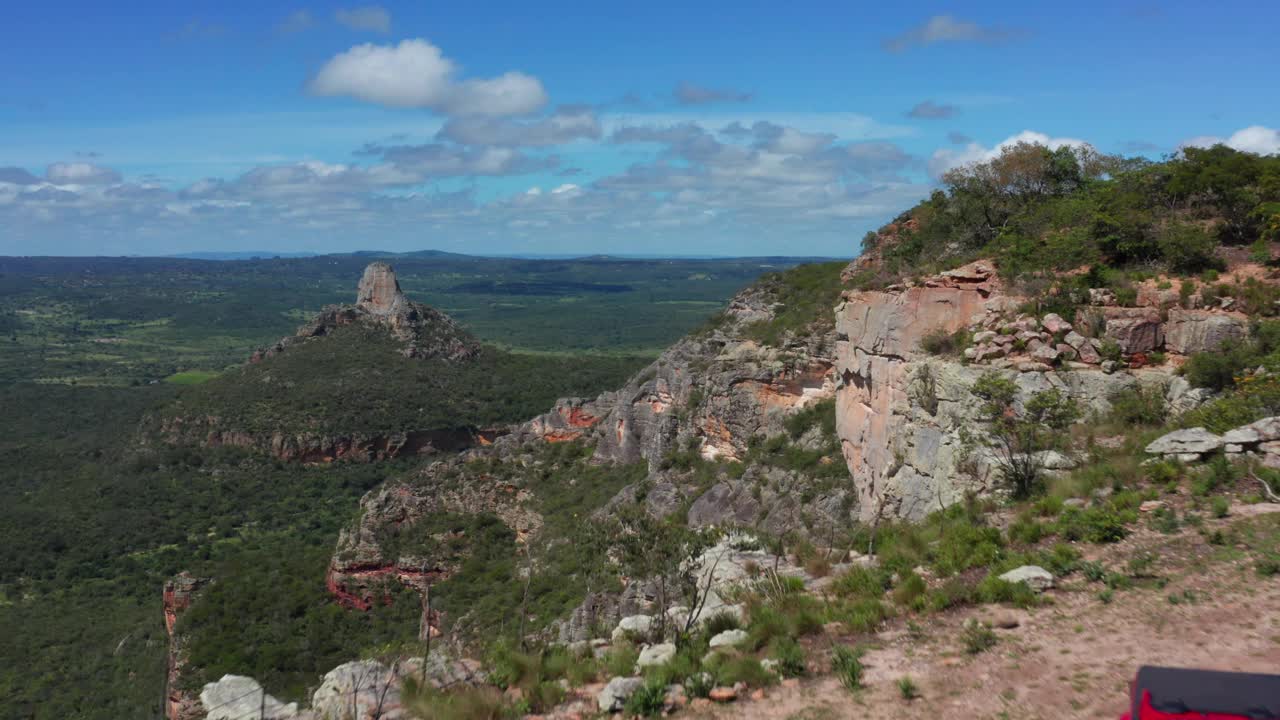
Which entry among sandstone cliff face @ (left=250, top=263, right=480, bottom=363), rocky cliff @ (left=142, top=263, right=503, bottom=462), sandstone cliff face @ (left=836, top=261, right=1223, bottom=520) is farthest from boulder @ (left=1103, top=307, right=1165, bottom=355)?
sandstone cliff face @ (left=250, top=263, right=480, bottom=363)

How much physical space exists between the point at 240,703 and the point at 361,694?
8.03 ft

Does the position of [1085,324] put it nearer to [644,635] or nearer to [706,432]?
[644,635]

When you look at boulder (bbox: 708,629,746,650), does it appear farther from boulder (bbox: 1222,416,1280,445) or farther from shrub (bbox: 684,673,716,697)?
boulder (bbox: 1222,416,1280,445)

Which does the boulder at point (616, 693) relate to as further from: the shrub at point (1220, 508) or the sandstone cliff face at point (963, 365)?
the shrub at point (1220, 508)

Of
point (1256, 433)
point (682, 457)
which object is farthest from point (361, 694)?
point (682, 457)

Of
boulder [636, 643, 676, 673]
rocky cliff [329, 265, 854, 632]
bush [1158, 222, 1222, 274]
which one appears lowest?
rocky cliff [329, 265, 854, 632]

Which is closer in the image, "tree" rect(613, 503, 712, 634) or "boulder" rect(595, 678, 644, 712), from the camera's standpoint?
"boulder" rect(595, 678, 644, 712)

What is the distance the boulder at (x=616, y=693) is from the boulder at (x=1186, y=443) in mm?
10775

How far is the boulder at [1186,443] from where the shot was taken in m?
13.7

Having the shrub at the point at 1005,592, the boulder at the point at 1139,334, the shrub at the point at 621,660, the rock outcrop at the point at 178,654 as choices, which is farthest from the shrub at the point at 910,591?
the rock outcrop at the point at 178,654

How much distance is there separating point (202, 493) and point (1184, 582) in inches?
3357

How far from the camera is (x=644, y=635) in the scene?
505 inches

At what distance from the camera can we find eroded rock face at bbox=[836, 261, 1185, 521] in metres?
16.8

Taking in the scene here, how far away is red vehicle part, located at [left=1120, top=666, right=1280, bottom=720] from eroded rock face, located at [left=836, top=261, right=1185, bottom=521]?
25.8 feet
